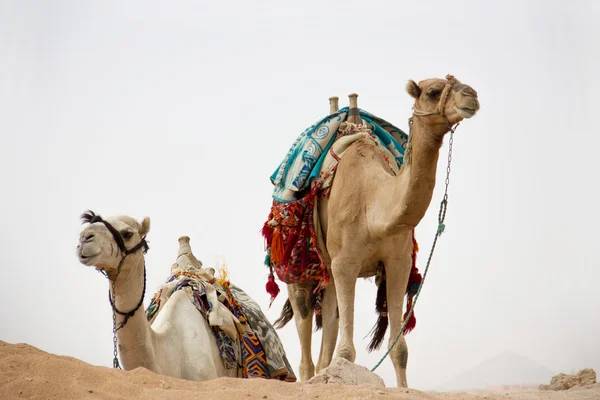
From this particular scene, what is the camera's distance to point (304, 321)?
8.80 metres

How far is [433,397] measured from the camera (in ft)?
19.2

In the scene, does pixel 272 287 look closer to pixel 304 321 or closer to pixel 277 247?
pixel 304 321

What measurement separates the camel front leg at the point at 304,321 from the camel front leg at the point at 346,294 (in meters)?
1.13

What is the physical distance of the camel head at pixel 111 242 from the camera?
635 cm

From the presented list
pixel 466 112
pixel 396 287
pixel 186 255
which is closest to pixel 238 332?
pixel 186 255

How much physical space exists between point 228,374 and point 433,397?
7.57 ft

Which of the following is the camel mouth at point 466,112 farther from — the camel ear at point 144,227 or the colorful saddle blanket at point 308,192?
the camel ear at point 144,227

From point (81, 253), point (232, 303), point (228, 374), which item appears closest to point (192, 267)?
point (232, 303)

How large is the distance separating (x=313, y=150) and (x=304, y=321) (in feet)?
4.96

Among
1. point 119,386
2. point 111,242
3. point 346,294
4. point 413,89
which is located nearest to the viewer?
point 119,386

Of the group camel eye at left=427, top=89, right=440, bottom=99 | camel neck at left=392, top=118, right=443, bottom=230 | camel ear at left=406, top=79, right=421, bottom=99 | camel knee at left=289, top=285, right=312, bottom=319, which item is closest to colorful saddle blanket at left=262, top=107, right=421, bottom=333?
camel knee at left=289, top=285, right=312, bottom=319

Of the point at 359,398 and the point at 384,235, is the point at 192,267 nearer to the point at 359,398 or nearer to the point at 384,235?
the point at 384,235

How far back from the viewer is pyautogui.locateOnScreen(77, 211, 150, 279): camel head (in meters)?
6.35

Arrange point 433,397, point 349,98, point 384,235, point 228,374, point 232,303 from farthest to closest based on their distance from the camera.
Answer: point 349,98 → point 232,303 → point 228,374 → point 384,235 → point 433,397
